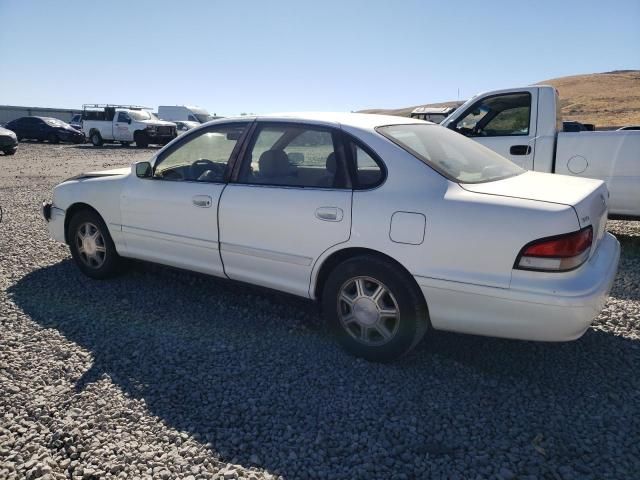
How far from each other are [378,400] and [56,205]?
12.4 feet

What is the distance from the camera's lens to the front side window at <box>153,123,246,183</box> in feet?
12.9

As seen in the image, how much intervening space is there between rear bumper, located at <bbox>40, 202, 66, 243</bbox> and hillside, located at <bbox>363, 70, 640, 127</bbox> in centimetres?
1873

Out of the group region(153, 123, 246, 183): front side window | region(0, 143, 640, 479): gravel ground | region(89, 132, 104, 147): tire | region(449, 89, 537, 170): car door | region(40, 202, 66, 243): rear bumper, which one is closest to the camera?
region(0, 143, 640, 479): gravel ground

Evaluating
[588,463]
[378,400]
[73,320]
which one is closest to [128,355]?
[73,320]

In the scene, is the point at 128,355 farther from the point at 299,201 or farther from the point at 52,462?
the point at 299,201

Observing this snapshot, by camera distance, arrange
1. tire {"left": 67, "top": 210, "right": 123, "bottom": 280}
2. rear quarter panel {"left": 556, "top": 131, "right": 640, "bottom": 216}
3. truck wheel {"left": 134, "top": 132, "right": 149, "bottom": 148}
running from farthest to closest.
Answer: truck wheel {"left": 134, "top": 132, "right": 149, "bottom": 148}
rear quarter panel {"left": 556, "top": 131, "right": 640, "bottom": 216}
tire {"left": 67, "top": 210, "right": 123, "bottom": 280}

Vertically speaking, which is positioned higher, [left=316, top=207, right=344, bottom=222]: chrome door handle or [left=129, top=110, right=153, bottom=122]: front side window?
[left=129, top=110, right=153, bottom=122]: front side window

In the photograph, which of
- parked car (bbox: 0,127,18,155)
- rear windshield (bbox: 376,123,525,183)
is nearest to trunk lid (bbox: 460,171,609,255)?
rear windshield (bbox: 376,123,525,183)

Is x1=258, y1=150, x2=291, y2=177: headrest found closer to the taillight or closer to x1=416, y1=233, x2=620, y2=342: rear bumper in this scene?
x1=416, y1=233, x2=620, y2=342: rear bumper

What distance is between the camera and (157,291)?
4496mm

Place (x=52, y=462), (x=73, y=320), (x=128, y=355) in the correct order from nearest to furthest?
(x=52, y=462), (x=128, y=355), (x=73, y=320)

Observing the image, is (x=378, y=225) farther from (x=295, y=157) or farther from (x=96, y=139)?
(x=96, y=139)

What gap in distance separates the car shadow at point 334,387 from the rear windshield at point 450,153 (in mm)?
1217

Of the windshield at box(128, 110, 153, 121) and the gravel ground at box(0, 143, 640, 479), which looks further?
the windshield at box(128, 110, 153, 121)
